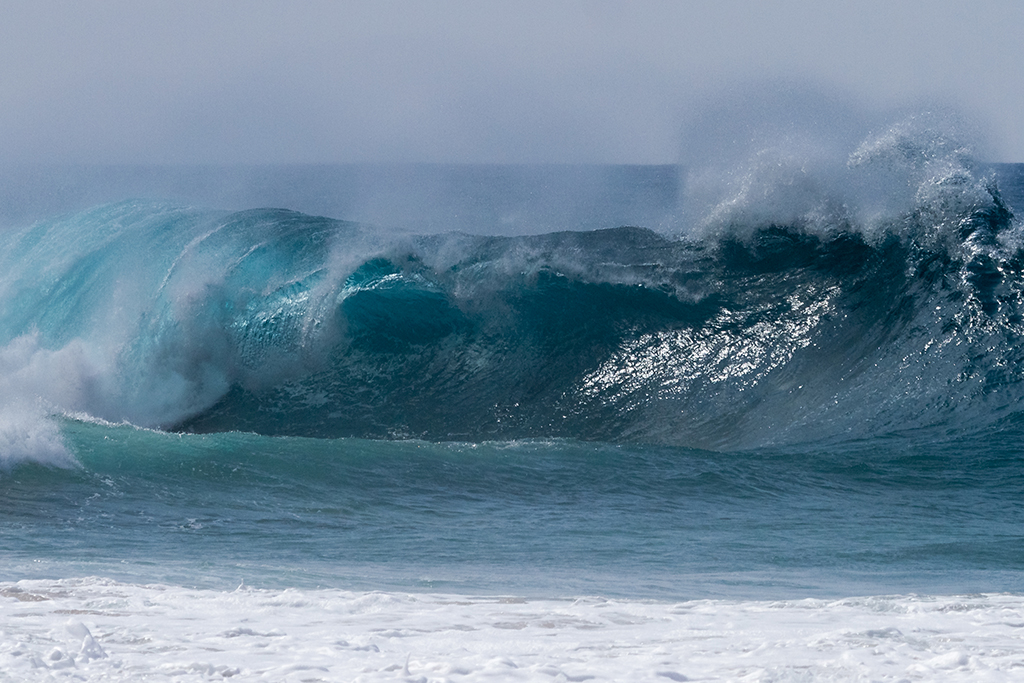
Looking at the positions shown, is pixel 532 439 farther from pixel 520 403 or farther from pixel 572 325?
pixel 572 325

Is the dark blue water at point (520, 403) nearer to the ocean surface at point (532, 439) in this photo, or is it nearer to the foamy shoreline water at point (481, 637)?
the ocean surface at point (532, 439)

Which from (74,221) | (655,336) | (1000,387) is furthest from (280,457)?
(74,221)

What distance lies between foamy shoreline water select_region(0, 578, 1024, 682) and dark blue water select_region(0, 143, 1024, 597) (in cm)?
45

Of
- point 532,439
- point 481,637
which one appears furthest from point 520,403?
point 481,637

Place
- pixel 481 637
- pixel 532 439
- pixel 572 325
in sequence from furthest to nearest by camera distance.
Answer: pixel 572 325 < pixel 532 439 < pixel 481 637

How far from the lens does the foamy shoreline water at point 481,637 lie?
3781 millimetres

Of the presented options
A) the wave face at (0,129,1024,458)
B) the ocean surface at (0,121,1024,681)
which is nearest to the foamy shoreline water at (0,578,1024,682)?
the ocean surface at (0,121,1024,681)

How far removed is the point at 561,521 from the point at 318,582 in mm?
2161

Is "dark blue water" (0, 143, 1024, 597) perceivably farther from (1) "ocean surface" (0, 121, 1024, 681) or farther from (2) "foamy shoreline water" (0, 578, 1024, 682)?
(2) "foamy shoreline water" (0, 578, 1024, 682)

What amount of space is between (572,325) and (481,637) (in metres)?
7.56

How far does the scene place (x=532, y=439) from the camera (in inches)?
378

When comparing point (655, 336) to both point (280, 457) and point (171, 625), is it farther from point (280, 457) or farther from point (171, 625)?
point (171, 625)

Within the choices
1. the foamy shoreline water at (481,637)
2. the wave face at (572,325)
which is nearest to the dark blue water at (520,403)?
the wave face at (572,325)

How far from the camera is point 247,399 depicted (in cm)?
1147
